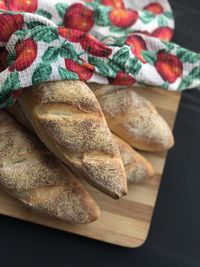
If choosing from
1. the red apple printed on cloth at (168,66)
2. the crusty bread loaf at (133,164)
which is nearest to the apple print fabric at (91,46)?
the red apple printed on cloth at (168,66)

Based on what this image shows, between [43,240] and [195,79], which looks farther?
[195,79]

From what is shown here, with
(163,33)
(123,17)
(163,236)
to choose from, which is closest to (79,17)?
(123,17)

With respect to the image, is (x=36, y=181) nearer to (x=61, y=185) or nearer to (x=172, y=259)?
(x=61, y=185)

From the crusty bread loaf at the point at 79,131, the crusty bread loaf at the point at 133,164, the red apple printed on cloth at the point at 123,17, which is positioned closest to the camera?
the crusty bread loaf at the point at 79,131

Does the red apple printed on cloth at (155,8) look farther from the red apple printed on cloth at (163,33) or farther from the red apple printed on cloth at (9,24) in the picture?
the red apple printed on cloth at (9,24)

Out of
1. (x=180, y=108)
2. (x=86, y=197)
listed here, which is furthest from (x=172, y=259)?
(x=180, y=108)

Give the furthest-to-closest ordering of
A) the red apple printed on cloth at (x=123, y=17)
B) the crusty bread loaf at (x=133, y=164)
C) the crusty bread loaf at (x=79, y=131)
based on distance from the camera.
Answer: the red apple printed on cloth at (x=123, y=17) → the crusty bread loaf at (x=133, y=164) → the crusty bread loaf at (x=79, y=131)
